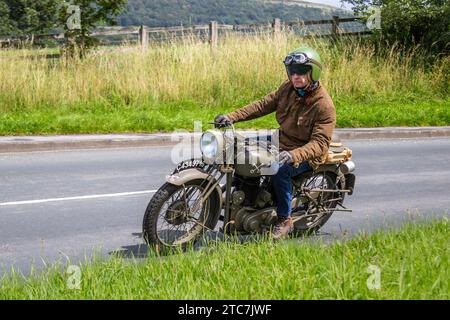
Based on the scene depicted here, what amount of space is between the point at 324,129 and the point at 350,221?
6.44 feet

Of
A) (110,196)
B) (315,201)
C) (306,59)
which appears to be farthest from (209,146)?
(110,196)

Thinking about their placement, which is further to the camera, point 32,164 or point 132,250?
point 32,164

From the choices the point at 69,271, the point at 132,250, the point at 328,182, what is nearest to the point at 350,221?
the point at 328,182

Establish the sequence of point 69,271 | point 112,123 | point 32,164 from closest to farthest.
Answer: point 69,271
point 32,164
point 112,123

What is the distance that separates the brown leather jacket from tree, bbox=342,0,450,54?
55.7 feet

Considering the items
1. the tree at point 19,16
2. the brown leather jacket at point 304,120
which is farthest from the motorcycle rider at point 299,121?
the tree at point 19,16

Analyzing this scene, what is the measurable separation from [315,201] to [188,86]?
10.9 m

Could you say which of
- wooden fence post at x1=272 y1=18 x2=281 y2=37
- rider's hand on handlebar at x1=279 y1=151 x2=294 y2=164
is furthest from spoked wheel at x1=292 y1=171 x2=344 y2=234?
wooden fence post at x1=272 y1=18 x2=281 y2=37

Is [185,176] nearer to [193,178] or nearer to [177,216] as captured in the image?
[193,178]

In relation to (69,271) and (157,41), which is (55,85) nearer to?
(157,41)

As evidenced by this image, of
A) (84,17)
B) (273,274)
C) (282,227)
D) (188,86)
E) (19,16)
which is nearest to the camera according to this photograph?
(273,274)

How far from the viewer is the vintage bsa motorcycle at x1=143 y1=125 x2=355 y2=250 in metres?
6.56

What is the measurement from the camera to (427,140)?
15.7 meters

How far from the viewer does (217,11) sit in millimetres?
108750
